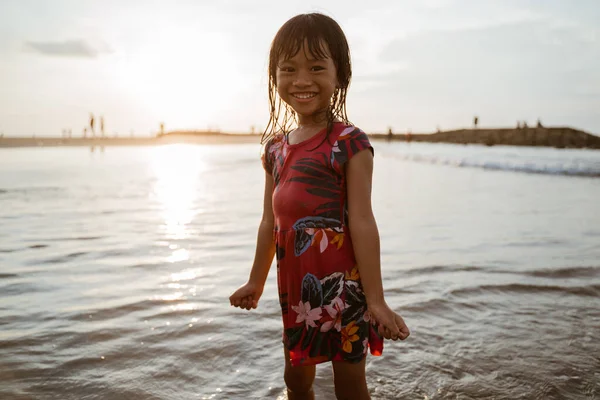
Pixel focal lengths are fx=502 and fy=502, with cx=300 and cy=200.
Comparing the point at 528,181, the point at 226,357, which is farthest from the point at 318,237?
the point at 528,181

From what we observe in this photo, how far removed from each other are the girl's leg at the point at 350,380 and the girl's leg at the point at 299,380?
210mm

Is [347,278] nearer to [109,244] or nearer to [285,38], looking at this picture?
[285,38]

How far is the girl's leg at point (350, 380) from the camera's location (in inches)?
72.9

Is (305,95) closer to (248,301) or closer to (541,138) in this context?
(248,301)

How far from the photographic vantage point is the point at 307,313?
1855 millimetres

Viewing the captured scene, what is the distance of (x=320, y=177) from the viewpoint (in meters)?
1.86

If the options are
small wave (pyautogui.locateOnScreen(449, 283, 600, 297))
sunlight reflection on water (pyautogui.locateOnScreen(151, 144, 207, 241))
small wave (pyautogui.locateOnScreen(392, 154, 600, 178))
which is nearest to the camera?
small wave (pyautogui.locateOnScreen(449, 283, 600, 297))

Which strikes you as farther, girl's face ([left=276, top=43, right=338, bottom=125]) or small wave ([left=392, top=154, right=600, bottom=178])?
small wave ([left=392, top=154, right=600, bottom=178])

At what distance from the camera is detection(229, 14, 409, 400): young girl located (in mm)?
1812

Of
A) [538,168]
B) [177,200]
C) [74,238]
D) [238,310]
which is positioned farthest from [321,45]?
[538,168]

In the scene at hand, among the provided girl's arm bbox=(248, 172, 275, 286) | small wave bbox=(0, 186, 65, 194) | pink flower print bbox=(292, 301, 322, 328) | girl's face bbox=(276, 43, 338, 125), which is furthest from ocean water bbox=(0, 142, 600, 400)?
small wave bbox=(0, 186, 65, 194)

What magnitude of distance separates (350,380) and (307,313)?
0.29 meters

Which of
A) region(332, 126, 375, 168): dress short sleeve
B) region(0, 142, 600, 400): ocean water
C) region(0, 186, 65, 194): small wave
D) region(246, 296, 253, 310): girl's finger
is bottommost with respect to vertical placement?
region(0, 142, 600, 400): ocean water

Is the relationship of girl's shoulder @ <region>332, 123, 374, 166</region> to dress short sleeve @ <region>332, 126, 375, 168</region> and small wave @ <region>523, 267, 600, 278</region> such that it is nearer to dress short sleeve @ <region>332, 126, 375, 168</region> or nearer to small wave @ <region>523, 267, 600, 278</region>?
dress short sleeve @ <region>332, 126, 375, 168</region>
